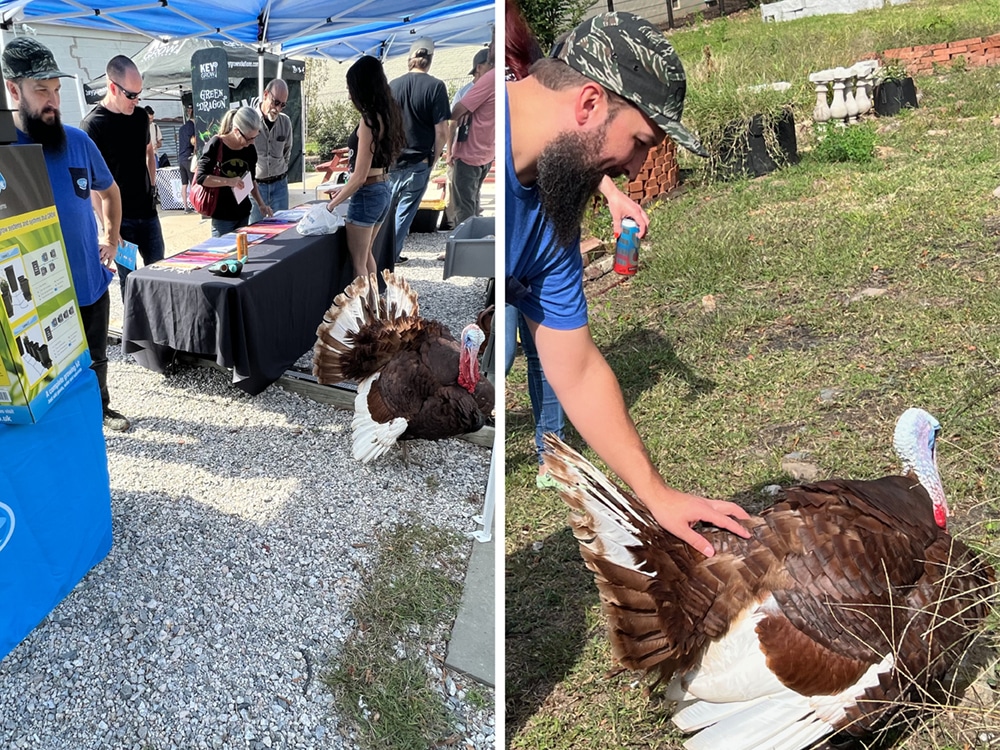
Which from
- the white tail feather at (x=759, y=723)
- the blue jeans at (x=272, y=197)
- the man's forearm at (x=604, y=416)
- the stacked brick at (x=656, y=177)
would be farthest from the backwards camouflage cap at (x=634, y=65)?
the stacked brick at (x=656, y=177)

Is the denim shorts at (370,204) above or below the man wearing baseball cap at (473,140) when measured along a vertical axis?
below

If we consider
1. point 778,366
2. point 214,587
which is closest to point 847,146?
point 778,366

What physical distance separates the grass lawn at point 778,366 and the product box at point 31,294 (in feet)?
4.74

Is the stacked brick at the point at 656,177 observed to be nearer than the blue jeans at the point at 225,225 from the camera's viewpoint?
No

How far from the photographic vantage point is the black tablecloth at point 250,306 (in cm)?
273

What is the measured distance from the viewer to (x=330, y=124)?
2.78 m

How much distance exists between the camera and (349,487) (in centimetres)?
293

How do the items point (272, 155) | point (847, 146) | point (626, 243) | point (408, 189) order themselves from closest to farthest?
1. point (408, 189)
2. point (626, 243)
3. point (272, 155)
4. point (847, 146)

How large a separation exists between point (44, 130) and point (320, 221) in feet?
7.30

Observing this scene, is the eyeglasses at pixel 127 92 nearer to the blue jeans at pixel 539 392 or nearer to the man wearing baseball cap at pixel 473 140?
the man wearing baseball cap at pixel 473 140

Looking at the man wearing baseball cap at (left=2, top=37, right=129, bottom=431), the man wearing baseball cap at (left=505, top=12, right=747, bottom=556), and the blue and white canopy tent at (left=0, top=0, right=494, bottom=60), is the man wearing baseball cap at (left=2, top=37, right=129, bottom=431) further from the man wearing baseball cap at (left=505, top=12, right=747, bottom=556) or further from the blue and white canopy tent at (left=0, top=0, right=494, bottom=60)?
the man wearing baseball cap at (left=505, top=12, right=747, bottom=556)

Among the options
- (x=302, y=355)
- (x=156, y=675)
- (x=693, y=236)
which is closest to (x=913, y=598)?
(x=156, y=675)

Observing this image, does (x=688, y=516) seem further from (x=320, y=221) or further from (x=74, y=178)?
(x=320, y=221)

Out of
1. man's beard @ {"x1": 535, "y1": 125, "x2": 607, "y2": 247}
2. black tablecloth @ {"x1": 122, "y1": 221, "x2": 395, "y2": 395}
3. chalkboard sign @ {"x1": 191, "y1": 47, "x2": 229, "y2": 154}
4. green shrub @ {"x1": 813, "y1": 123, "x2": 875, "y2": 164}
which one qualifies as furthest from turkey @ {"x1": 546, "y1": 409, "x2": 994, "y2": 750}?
green shrub @ {"x1": 813, "y1": 123, "x2": 875, "y2": 164}
